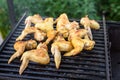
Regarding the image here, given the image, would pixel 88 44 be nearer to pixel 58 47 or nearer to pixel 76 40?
pixel 76 40

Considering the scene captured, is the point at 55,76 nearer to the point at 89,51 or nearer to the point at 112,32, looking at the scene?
the point at 89,51

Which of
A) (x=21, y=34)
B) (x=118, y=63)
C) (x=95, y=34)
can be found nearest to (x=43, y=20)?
(x=21, y=34)

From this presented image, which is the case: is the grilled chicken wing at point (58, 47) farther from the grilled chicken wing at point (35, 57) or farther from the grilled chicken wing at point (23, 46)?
the grilled chicken wing at point (23, 46)

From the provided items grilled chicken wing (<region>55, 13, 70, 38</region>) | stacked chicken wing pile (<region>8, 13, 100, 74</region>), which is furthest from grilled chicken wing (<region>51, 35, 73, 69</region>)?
grilled chicken wing (<region>55, 13, 70, 38</region>)

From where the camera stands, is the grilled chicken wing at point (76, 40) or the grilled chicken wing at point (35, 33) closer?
the grilled chicken wing at point (76, 40)

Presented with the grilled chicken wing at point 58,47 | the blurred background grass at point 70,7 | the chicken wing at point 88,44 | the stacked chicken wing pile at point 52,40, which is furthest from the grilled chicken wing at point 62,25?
the blurred background grass at point 70,7

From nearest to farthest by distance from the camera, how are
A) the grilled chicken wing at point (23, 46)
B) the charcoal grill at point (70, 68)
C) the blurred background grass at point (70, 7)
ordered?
1. the charcoal grill at point (70, 68)
2. the grilled chicken wing at point (23, 46)
3. the blurred background grass at point (70, 7)

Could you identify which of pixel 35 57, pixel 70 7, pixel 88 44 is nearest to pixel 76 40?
pixel 88 44

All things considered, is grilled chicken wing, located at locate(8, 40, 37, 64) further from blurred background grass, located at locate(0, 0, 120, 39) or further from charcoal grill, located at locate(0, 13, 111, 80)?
blurred background grass, located at locate(0, 0, 120, 39)
